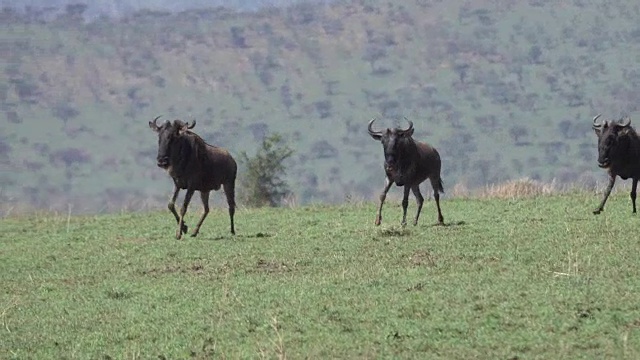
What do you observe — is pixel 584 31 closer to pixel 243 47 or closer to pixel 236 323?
pixel 243 47

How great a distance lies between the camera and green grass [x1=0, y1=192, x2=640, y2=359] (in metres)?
12.3

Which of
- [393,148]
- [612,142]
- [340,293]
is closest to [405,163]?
[393,148]

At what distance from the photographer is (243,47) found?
113 metres

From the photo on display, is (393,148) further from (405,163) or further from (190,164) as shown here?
(190,164)

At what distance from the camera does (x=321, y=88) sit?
100312 millimetres

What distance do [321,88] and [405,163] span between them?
78.0 meters

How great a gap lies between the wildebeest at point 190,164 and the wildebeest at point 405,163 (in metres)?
2.69

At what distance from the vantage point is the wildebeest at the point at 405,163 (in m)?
22.3

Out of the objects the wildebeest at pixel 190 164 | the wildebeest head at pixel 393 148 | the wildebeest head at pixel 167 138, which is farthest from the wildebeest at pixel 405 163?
the wildebeest head at pixel 167 138

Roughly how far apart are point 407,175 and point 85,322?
31.3 ft

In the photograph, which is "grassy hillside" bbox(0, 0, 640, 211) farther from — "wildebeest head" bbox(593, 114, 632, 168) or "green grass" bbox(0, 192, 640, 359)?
"green grass" bbox(0, 192, 640, 359)

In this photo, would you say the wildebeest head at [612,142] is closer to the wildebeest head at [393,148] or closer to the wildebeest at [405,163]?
the wildebeest at [405,163]

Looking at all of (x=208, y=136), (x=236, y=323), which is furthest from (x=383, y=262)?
(x=208, y=136)

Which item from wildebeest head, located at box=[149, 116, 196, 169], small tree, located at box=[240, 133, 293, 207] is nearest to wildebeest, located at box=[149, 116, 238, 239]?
wildebeest head, located at box=[149, 116, 196, 169]
